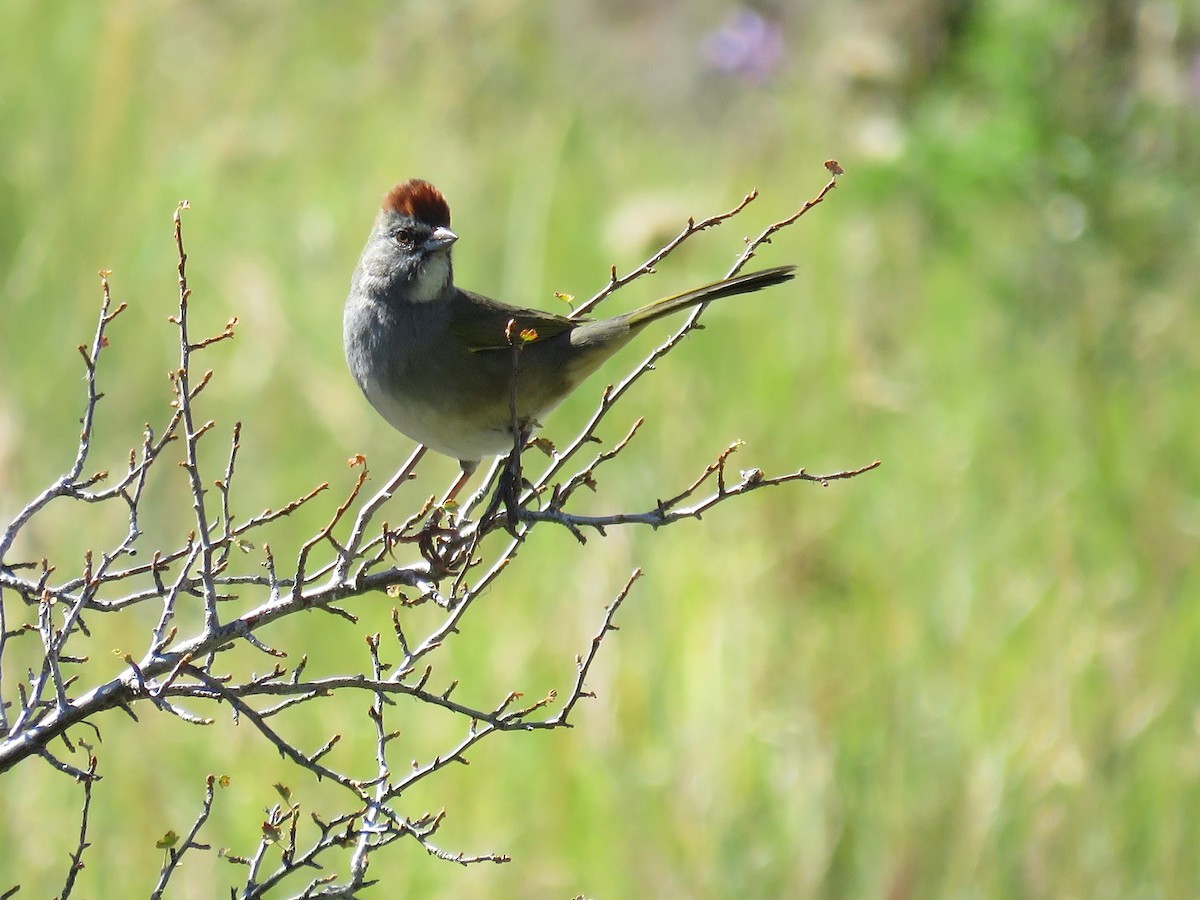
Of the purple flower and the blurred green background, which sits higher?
the purple flower

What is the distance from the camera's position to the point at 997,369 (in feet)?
22.1

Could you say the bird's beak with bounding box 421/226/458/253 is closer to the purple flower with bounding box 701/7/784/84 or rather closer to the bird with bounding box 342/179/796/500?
the bird with bounding box 342/179/796/500

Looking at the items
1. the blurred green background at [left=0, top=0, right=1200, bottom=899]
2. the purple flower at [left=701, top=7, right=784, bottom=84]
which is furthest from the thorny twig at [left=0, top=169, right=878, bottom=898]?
the purple flower at [left=701, top=7, right=784, bottom=84]

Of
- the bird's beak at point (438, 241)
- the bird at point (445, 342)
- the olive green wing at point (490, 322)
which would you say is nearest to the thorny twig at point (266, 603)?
the bird at point (445, 342)

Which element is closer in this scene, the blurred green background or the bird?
the bird

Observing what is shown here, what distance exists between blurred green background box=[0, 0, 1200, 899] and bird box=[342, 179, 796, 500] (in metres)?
1.07

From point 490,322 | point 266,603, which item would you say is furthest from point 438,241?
point 266,603

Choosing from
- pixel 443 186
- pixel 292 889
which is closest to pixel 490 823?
pixel 292 889

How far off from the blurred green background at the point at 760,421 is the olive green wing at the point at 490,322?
1.24 metres

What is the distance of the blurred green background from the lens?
4.79 metres

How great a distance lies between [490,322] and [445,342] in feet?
0.59

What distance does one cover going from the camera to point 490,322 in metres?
4.15

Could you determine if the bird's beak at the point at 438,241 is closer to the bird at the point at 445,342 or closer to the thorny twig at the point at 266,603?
the bird at the point at 445,342

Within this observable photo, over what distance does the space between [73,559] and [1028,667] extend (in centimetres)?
311
